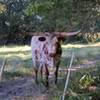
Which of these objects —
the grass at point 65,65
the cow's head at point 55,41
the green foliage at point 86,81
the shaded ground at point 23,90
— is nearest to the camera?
the cow's head at point 55,41

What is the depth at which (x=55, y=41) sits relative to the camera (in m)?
5.54

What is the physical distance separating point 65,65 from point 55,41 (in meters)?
2.72

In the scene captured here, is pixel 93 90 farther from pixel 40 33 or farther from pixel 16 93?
pixel 40 33

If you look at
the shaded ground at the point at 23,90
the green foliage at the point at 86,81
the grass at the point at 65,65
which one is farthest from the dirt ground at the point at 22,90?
the green foliage at the point at 86,81

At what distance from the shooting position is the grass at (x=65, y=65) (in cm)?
631

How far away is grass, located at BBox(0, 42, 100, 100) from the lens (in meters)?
6.31

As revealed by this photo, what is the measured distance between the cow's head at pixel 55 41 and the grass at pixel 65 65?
2.35ft

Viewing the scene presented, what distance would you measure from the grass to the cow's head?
72 centimetres

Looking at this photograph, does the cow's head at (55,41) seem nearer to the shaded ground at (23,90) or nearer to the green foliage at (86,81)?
the shaded ground at (23,90)

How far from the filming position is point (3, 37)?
676 cm

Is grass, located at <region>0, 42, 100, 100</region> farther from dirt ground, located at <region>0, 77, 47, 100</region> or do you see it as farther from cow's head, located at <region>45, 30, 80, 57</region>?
cow's head, located at <region>45, 30, 80, 57</region>

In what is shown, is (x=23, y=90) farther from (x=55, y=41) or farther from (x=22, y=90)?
(x=55, y=41)

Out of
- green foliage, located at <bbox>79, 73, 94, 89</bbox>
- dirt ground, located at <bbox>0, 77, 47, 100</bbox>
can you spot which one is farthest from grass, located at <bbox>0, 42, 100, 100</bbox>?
dirt ground, located at <bbox>0, 77, 47, 100</bbox>

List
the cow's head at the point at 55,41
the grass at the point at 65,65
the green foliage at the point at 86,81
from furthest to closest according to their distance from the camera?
1. the green foliage at the point at 86,81
2. the grass at the point at 65,65
3. the cow's head at the point at 55,41
